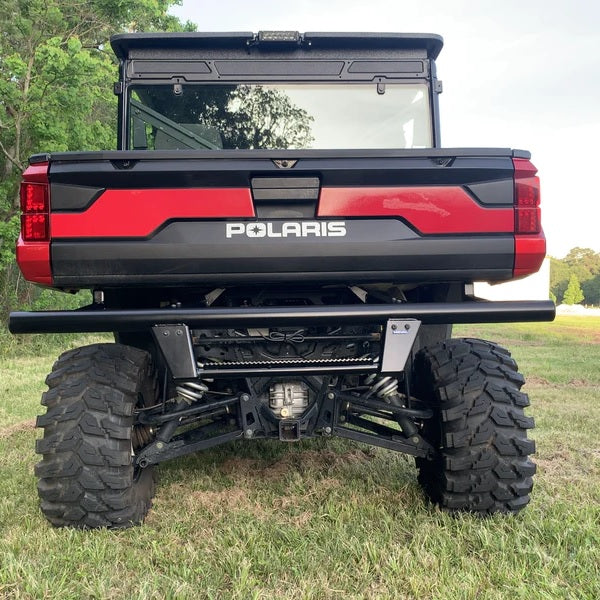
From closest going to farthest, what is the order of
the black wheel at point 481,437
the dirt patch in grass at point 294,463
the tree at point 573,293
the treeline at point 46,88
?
the black wheel at point 481,437 → the dirt patch in grass at point 294,463 → the treeline at point 46,88 → the tree at point 573,293

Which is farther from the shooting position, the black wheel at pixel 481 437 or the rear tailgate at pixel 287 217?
the black wheel at pixel 481 437

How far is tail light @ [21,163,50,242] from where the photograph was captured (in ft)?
8.54

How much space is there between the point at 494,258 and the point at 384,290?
610mm

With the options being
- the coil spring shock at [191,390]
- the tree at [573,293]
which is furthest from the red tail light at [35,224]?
the tree at [573,293]

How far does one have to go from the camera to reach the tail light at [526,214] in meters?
2.73

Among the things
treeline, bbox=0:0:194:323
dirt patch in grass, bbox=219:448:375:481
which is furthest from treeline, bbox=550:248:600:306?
dirt patch in grass, bbox=219:448:375:481

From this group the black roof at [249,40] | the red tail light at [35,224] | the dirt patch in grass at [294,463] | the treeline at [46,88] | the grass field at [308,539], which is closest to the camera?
the grass field at [308,539]

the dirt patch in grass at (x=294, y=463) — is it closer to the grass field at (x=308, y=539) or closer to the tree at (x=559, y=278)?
the grass field at (x=308, y=539)

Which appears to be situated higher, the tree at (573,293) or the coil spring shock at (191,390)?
the coil spring shock at (191,390)

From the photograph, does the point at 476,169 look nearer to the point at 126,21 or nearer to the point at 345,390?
the point at 345,390

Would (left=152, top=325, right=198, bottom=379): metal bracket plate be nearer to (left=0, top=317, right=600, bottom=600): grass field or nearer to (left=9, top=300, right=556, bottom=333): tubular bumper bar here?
(left=9, top=300, right=556, bottom=333): tubular bumper bar

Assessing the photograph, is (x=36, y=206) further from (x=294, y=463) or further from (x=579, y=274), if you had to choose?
(x=579, y=274)

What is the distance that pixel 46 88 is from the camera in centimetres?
1184

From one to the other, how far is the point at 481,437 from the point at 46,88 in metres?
11.8
